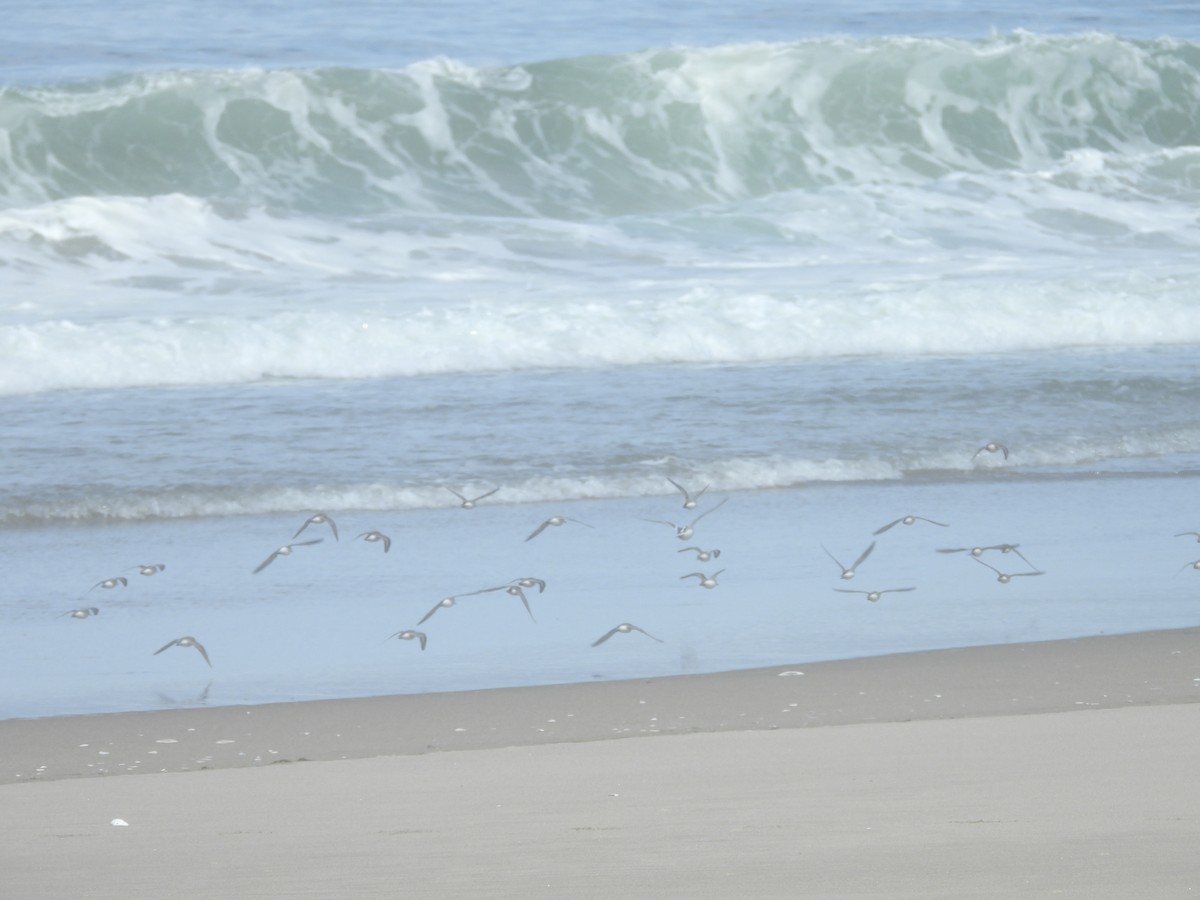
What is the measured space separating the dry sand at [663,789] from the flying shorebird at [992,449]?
7.33 feet

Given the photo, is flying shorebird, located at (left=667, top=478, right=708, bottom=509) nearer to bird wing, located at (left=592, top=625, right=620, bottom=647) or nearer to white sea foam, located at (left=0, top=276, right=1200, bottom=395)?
bird wing, located at (left=592, top=625, right=620, bottom=647)

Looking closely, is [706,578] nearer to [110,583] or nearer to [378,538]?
[378,538]

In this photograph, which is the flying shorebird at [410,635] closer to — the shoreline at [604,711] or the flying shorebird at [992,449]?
the shoreline at [604,711]

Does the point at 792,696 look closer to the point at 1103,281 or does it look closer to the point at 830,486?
the point at 830,486

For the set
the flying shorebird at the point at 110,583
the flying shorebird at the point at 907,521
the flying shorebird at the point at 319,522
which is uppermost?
the flying shorebird at the point at 319,522

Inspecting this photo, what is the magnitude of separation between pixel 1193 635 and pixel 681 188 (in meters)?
12.1

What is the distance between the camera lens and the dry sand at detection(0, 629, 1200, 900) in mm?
3072

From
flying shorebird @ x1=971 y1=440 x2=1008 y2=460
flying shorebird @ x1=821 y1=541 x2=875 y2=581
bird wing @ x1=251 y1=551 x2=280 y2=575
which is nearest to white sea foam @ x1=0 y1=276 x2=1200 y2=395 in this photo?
flying shorebird @ x1=971 y1=440 x2=1008 y2=460

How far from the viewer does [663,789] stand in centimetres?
365

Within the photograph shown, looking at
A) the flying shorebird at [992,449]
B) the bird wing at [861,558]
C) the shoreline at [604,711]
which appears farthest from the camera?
the flying shorebird at [992,449]

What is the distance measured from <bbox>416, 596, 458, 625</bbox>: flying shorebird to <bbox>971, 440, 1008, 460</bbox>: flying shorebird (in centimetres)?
249

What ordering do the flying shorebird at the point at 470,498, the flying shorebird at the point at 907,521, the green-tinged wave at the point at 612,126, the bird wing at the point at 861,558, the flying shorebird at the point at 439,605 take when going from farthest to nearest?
the green-tinged wave at the point at 612,126, the flying shorebird at the point at 470,498, the flying shorebird at the point at 907,521, the bird wing at the point at 861,558, the flying shorebird at the point at 439,605

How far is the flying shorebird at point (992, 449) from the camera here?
7.08 meters

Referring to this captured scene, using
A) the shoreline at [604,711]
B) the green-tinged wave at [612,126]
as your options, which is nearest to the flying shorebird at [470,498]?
the shoreline at [604,711]
